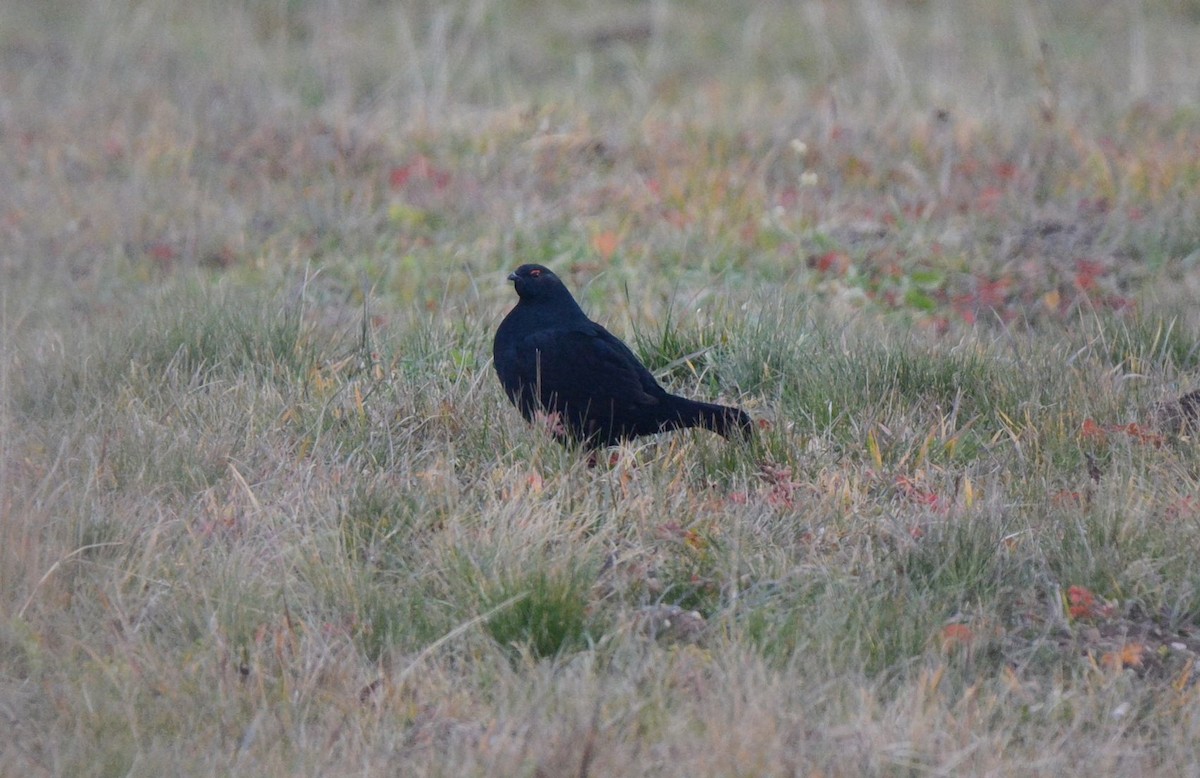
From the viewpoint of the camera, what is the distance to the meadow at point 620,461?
8.45ft

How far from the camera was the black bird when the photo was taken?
3796 mm

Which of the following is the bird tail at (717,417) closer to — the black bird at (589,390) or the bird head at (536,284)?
the black bird at (589,390)

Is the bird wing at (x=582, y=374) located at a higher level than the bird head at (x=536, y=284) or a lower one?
lower

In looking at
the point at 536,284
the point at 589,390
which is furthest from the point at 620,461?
the point at 536,284

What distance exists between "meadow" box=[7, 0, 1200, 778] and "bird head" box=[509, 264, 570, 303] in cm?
33

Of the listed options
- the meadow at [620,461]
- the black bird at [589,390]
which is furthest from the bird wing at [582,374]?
the meadow at [620,461]

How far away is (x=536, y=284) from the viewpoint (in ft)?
13.6

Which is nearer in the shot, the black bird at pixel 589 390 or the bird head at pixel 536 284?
the black bird at pixel 589 390

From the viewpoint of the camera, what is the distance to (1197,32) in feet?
44.9

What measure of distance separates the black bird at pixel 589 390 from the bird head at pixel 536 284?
14cm

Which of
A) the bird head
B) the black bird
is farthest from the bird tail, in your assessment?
the bird head

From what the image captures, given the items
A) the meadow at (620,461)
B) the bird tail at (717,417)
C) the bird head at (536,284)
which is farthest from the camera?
the bird head at (536,284)

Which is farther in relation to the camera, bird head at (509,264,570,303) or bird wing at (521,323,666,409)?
bird head at (509,264,570,303)

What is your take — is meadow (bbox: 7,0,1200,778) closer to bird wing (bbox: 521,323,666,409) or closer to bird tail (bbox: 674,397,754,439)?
bird tail (bbox: 674,397,754,439)
